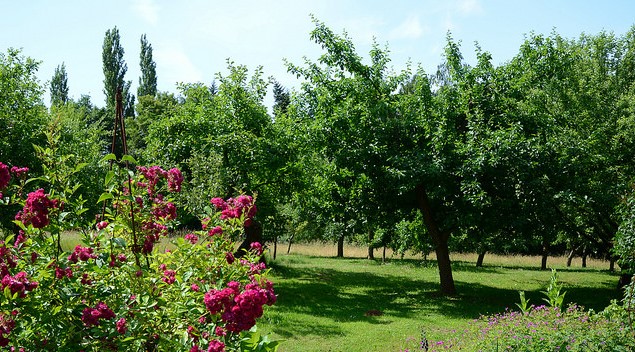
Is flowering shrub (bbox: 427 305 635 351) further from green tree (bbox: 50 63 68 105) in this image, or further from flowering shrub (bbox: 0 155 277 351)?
green tree (bbox: 50 63 68 105)

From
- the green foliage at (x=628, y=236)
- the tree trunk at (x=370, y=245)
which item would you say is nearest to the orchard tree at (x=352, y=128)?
the green foliage at (x=628, y=236)

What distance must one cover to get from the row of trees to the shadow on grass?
173cm

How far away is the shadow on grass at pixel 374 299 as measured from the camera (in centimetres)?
1253

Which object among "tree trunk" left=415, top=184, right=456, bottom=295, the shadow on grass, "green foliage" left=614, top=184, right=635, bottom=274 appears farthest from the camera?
"tree trunk" left=415, top=184, right=456, bottom=295

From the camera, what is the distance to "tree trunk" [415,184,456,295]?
16227mm

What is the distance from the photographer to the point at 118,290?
3.21 metres

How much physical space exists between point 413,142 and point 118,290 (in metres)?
13.4

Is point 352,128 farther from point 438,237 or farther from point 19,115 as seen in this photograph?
point 19,115

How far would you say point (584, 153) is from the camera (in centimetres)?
1516

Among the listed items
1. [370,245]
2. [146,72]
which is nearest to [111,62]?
[146,72]

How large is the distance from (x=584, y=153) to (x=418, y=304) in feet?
22.5

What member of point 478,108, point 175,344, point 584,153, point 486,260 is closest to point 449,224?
point 478,108

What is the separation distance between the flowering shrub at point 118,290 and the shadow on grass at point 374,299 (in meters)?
7.60

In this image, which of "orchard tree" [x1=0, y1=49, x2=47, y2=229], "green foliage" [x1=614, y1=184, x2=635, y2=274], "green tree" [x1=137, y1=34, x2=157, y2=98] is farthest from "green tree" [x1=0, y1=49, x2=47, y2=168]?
"green tree" [x1=137, y1=34, x2=157, y2=98]
